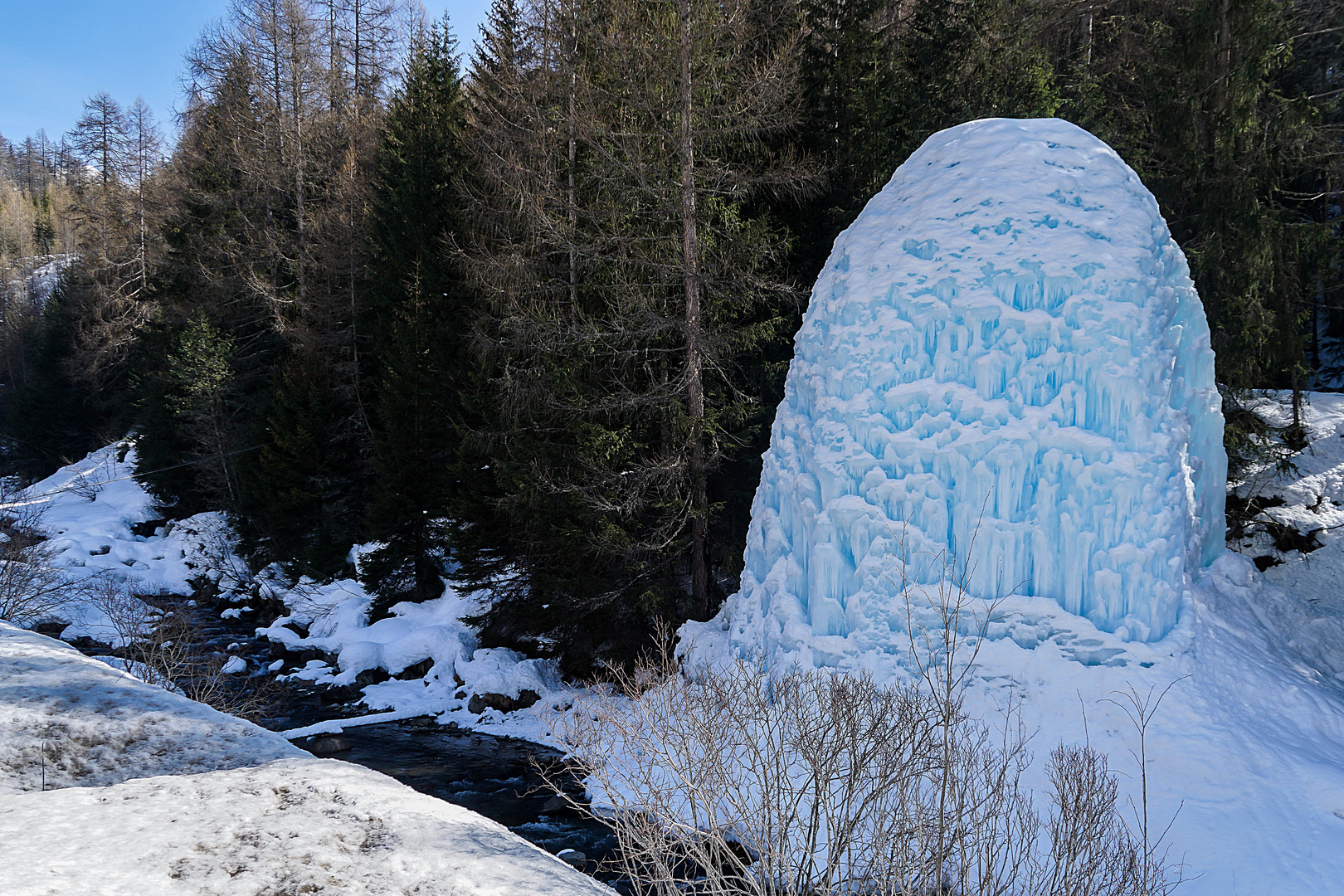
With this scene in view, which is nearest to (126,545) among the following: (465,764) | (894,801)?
(465,764)

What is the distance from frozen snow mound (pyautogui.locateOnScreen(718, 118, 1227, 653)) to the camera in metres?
10.2

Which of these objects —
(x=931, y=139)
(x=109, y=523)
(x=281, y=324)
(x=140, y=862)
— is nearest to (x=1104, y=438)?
(x=931, y=139)

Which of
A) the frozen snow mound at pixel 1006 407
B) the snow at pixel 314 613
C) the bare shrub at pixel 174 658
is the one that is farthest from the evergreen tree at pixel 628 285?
the bare shrub at pixel 174 658

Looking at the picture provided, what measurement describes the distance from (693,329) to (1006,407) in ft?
18.5

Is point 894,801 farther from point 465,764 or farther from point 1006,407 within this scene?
point 465,764

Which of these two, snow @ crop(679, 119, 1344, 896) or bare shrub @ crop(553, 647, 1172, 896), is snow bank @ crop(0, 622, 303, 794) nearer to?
bare shrub @ crop(553, 647, 1172, 896)

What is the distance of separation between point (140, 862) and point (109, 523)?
2955 centimetres

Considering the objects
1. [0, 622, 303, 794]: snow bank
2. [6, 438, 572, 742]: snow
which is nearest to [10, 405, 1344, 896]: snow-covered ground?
[0, 622, 303, 794]: snow bank

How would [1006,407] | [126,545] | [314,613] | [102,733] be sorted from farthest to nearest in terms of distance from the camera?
1. [126,545]
2. [314,613]
3. [1006,407]
4. [102,733]

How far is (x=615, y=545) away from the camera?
14219 millimetres

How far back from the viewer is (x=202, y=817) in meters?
5.16

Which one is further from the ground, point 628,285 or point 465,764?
point 628,285

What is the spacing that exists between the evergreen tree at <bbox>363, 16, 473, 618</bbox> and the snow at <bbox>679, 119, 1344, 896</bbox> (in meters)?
10.6

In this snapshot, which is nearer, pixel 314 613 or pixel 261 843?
pixel 261 843
